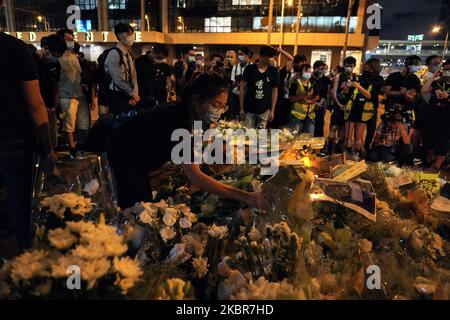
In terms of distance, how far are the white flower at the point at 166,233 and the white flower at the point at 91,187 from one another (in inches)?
Answer: 12.0

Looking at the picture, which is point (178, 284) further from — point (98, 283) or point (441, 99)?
point (441, 99)

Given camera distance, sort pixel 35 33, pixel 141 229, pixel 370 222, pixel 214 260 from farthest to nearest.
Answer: pixel 35 33 < pixel 370 222 < pixel 214 260 < pixel 141 229

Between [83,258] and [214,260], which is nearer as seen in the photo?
[83,258]

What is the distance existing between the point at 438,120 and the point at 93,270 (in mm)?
6294

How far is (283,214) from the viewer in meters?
1.50

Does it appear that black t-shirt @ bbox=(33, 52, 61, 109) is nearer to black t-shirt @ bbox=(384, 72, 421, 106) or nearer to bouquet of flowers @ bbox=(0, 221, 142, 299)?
bouquet of flowers @ bbox=(0, 221, 142, 299)

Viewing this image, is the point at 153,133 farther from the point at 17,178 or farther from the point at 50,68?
the point at 50,68

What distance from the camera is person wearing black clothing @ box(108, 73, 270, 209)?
2031 millimetres

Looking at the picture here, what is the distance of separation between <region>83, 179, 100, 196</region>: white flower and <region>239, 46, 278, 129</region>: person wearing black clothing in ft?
13.9

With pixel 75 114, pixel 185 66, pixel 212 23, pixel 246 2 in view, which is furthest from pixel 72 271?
pixel 212 23

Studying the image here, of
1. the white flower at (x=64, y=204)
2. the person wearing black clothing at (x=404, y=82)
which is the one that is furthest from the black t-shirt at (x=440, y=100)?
the white flower at (x=64, y=204)

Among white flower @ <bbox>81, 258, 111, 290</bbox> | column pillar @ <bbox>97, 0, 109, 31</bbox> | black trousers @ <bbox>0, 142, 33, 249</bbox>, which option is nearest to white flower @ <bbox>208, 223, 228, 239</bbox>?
white flower @ <bbox>81, 258, 111, 290</bbox>
